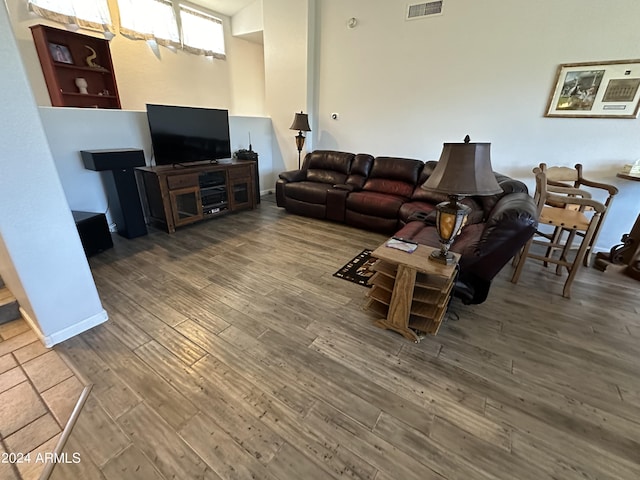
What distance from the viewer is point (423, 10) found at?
3.65 metres

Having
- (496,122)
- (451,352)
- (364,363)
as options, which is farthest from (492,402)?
(496,122)

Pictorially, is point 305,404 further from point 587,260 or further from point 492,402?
point 587,260

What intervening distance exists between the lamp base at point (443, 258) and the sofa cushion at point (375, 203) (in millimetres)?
1749

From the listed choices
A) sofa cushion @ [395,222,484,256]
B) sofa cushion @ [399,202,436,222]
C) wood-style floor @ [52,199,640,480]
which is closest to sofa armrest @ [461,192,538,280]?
sofa cushion @ [395,222,484,256]

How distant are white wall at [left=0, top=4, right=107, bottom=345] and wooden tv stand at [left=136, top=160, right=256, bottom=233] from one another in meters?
1.72

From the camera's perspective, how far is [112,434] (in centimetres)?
130

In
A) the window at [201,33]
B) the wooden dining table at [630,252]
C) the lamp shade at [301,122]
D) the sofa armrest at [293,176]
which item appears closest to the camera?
the wooden dining table at [630,252]

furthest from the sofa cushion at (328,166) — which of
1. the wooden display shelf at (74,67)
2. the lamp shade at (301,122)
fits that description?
the wooden display shelf at (74,67)

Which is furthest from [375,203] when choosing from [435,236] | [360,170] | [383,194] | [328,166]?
[328,166]

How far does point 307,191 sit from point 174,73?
3.58 m

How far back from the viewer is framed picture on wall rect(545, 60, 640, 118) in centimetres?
285

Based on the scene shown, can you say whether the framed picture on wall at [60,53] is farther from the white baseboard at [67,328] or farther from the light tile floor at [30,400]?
the light tile floor at [30,400]

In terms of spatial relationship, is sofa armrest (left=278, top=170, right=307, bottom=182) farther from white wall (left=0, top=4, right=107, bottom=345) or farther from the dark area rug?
white wall (left=0, top=4, right=107, bottom=345)

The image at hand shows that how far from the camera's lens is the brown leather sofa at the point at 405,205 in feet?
6.02
